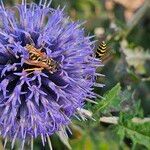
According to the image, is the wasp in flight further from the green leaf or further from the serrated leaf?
the green leaf

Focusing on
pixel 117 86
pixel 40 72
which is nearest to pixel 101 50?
pixel 117 86

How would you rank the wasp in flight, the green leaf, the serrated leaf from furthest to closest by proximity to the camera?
the green leaf, the serrated leaf, the wasp in flight

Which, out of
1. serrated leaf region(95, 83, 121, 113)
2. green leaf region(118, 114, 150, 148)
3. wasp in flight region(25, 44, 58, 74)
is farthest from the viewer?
green leaf region(118, 114, 150, 148)

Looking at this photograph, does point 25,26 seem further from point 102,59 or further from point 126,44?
point 126,44

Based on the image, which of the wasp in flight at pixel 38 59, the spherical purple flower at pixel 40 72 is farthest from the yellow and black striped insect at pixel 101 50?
the wasp in flight at pixel 38 59

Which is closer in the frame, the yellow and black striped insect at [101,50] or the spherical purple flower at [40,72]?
the spherical purple flower at [40,72]

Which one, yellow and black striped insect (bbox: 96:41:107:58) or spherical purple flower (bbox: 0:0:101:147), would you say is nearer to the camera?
spherical purple flower (bbox: 0:0:101:147)

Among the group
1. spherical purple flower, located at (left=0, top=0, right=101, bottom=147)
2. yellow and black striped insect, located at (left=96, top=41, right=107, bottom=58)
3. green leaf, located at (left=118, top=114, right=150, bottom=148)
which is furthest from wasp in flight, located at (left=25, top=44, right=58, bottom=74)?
green leaf, located at (left=118, top=114, right=150, bottom=148)

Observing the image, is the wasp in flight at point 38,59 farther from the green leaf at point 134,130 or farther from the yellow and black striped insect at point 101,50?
the green leaf at point 134,130
